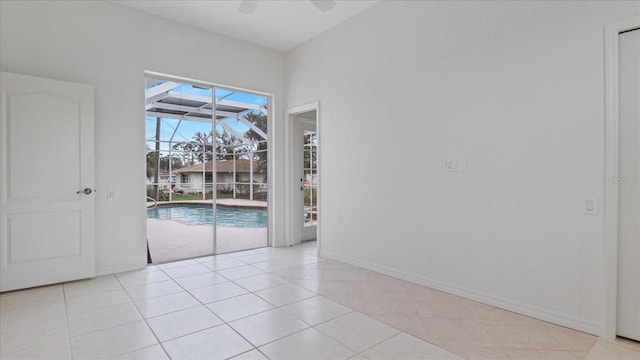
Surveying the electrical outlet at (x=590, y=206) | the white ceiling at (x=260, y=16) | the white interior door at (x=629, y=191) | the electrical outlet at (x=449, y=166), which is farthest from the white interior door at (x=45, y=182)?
the white interior door at (x=629, y=191)

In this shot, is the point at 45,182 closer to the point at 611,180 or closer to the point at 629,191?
the point at 611,180

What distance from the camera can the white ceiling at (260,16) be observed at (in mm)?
3826

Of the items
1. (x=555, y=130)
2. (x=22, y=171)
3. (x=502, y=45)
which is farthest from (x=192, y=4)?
(x=555, y=130)

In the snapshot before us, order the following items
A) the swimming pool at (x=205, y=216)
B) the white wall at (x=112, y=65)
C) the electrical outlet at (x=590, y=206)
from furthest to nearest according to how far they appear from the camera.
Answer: the swimming pool at (x=205, y=216) < the white wall at (x=112, y=65) < the electrical outlet at (x=590, y=206)

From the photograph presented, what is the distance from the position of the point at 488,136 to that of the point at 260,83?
3.46 m

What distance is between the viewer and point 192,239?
19.3 feet

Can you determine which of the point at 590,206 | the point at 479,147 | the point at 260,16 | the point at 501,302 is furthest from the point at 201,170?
the point at 590,206

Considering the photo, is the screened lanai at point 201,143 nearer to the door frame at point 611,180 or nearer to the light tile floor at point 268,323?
the light tile floor at point 268,323

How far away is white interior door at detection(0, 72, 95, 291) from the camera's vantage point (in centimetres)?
317

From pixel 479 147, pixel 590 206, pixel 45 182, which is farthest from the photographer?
pixel 45 182

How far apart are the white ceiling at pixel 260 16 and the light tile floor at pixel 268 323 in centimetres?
318

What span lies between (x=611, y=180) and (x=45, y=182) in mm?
5006

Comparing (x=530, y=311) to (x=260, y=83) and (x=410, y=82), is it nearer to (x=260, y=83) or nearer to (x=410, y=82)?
(x=410, y=82)

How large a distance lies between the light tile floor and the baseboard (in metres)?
0.06
